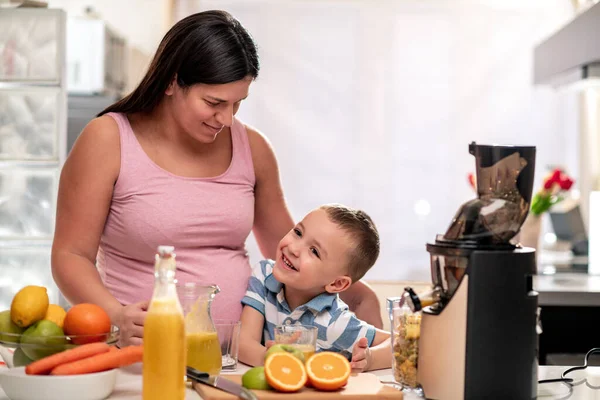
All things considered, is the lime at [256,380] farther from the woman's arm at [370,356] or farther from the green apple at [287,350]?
the woman's arm at [370,356]

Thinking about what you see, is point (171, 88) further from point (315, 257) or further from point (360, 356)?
point (360, 356)

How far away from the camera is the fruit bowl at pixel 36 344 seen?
1240mm

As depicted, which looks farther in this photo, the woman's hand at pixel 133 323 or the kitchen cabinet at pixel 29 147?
the kitchen cabinet at pixel 29 147

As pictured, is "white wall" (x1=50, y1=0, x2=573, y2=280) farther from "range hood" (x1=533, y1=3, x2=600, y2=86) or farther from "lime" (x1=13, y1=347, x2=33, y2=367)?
"lime" (x1=13, y1=347, x2=33, y2=367)

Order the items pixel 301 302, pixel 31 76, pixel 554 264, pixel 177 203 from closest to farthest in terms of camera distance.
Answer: pixel 301 302 → pixel 177 203 → pixel 31 76 → pixel 554 264

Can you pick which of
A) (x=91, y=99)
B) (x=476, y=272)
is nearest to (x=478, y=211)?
(x=476, y=272)

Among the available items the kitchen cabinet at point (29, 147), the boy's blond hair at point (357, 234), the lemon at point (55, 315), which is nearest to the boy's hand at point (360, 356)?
the boy's blond hair at point (357, 234)

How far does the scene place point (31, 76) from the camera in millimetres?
3521

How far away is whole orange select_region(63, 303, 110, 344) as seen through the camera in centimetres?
126

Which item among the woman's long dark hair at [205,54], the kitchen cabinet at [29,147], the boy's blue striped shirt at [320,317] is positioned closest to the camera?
the boy's blue striped shirt at [320,317]

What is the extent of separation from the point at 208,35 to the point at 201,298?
25.1 inches

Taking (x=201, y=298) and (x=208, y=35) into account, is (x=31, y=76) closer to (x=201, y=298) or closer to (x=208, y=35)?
(x=208, y=35)

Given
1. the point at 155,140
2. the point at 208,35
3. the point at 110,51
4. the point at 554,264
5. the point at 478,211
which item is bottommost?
the point at 554,264

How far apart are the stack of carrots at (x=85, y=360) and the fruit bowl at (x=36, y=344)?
3 centimetres
